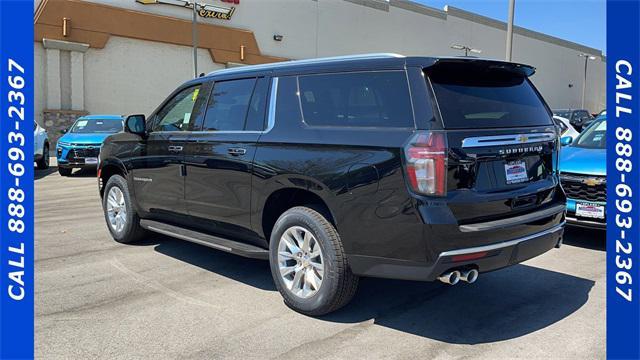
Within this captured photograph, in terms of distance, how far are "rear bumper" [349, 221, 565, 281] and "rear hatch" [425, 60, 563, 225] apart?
0.20 m

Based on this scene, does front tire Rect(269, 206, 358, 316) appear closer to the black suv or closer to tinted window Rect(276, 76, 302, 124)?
the black suv

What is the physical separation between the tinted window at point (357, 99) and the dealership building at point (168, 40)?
21055 mm

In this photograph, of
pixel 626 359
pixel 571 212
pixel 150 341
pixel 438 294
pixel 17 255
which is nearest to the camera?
pixel 17 255

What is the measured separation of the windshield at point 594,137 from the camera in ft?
23.7

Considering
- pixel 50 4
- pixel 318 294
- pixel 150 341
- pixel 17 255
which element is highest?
pixel 50 4

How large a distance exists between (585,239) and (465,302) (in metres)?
3.24

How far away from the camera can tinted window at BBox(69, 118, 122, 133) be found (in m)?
14.7

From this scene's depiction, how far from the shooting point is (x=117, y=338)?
12.3 feet

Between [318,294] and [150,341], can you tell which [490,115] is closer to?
[318,294]

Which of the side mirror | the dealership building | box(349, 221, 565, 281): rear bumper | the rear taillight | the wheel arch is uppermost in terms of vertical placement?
the dealership building

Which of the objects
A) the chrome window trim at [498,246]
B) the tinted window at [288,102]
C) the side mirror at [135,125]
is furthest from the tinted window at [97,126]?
the chrome window trim at [498,246]

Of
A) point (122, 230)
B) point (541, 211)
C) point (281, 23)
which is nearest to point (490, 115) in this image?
point (541, 211)

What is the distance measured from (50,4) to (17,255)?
2248cm

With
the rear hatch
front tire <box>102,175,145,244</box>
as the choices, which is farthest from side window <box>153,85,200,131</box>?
the rear hatch
